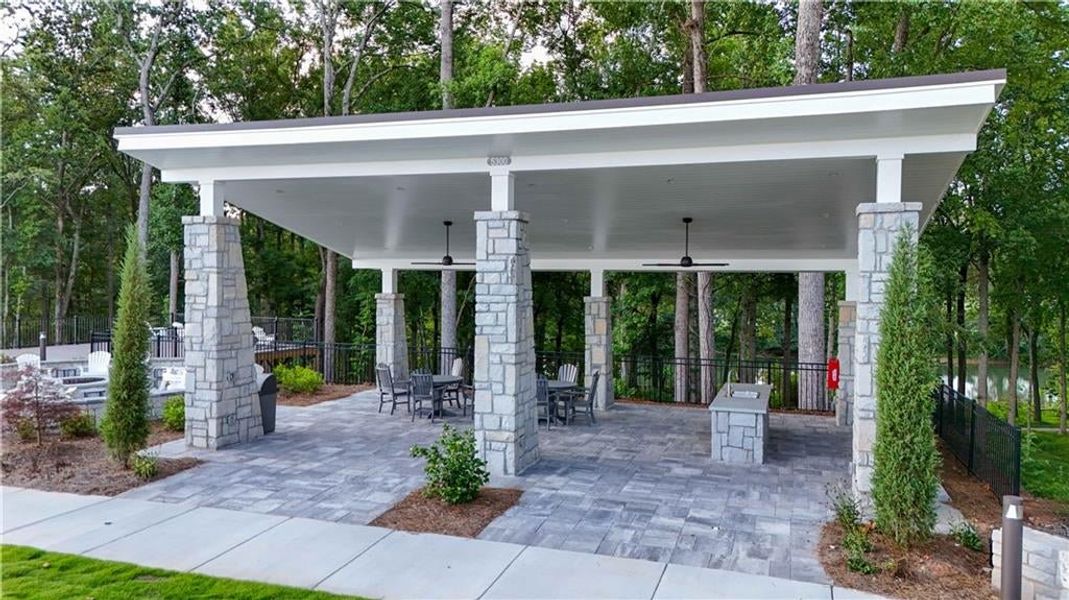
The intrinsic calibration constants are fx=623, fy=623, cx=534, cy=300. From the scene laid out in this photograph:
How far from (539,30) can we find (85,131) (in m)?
15.9

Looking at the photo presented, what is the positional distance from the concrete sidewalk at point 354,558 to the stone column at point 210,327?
7.63ft

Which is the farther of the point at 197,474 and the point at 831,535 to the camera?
the point at 197,474

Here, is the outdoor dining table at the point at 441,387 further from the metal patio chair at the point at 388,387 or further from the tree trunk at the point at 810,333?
the tree trunk at the point at 810,333

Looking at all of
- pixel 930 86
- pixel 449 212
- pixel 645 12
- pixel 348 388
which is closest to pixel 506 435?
pixel 449 212

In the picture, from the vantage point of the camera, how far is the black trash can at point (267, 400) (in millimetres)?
9141

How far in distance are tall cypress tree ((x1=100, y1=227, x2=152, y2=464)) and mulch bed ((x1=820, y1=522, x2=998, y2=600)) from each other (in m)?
7.19

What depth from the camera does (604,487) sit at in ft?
22.2

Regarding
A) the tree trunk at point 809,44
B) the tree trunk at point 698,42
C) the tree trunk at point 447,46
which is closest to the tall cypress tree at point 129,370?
the tree trunk at point 447,46

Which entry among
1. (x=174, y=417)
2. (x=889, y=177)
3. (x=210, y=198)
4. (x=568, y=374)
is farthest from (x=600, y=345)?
(x=174, y=417)

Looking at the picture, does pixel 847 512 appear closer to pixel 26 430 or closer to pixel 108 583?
pixel 108 583

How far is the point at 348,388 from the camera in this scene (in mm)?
14156

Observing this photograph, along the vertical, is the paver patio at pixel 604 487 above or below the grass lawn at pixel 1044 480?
above

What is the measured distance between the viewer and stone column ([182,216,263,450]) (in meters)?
8.10

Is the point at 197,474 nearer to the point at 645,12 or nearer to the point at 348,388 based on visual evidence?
the point at 348,388
